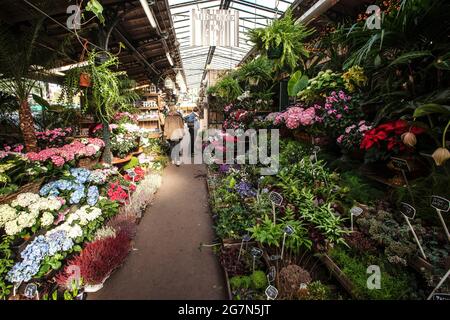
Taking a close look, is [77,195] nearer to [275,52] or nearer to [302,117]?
[302,117]

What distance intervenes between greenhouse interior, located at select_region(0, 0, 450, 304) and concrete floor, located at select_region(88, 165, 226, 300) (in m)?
0.02

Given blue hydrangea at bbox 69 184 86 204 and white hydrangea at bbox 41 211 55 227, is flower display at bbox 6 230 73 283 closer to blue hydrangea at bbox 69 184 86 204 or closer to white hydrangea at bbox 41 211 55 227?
white hydrangea at bbox 41 211 55 227

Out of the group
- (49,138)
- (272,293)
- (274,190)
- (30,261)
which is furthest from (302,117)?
(49,138)

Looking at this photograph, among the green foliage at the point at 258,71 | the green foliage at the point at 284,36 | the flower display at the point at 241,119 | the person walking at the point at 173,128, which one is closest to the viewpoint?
the green foliage at the point at 284,36

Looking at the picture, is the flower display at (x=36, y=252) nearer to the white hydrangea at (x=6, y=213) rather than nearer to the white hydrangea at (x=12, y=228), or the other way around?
the white hydrangea at (x=12, y=228)

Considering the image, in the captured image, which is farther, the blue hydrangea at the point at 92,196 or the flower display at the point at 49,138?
the flower display at the point at 49,138

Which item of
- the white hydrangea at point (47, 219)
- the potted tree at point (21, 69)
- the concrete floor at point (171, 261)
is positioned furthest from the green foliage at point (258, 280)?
the potted tree at point (21, 69)

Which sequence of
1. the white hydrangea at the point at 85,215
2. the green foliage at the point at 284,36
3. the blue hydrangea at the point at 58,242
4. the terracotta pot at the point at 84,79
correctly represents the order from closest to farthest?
the blue hydrangea at the point at 58,242, the white hydrangea at the point at 85,215, the terracotta pot at the point at 84,79, the green foliage at the point at 284,36

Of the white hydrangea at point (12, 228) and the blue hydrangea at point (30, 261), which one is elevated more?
the white hydrangea at point (12, 228)

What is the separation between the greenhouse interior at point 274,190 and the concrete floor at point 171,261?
0.02 m

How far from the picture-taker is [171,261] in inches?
89.4

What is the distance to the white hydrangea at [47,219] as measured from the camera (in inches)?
77.2

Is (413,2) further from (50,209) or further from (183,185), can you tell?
(183,185)
